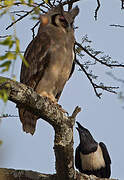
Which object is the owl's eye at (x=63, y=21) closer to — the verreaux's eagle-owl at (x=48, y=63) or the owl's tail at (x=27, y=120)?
A: the verreaux's eagle-owl at (x=48, y=63)

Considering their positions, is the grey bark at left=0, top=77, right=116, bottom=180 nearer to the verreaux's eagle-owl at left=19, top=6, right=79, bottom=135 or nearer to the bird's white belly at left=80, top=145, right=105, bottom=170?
the verreaux's eagle-owl at left=19, top=6, right=79, bottom=135

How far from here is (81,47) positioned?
551 centimetres

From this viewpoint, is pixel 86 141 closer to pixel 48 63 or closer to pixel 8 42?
pixel 48 63

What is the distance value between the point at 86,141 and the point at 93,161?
50cm

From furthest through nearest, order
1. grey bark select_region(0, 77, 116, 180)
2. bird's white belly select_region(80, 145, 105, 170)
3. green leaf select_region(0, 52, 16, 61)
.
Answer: bird's white belly select_region(80, 145, 105, 170) < grey bark select_region(0, 77, 116, 180) < green leaf select_region(0, 52, 16, 61)

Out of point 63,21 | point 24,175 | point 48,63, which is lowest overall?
point 24,175

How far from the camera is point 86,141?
20.9 ft

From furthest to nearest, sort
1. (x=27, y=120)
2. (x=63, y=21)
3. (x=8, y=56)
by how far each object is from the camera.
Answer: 1. (x=63, y=21)
2. (x=27, y=120)
3. (x=8, y=56)

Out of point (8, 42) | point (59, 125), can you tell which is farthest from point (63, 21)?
point (8, 42)

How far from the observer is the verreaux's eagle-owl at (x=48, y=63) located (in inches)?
188

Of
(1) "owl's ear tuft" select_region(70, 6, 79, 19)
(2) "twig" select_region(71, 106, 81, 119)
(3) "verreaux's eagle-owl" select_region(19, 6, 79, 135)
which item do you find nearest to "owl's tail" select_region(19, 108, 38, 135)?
(3) "verreaux's eagle-owl" select_region(19, 6, 79, 135)

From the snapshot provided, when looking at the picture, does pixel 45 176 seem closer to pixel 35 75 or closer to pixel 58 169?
pixel 58 169

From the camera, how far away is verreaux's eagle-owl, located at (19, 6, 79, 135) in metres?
4.77

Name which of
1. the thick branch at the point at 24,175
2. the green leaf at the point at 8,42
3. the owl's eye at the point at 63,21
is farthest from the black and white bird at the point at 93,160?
the green leaf at the point at 8,42
